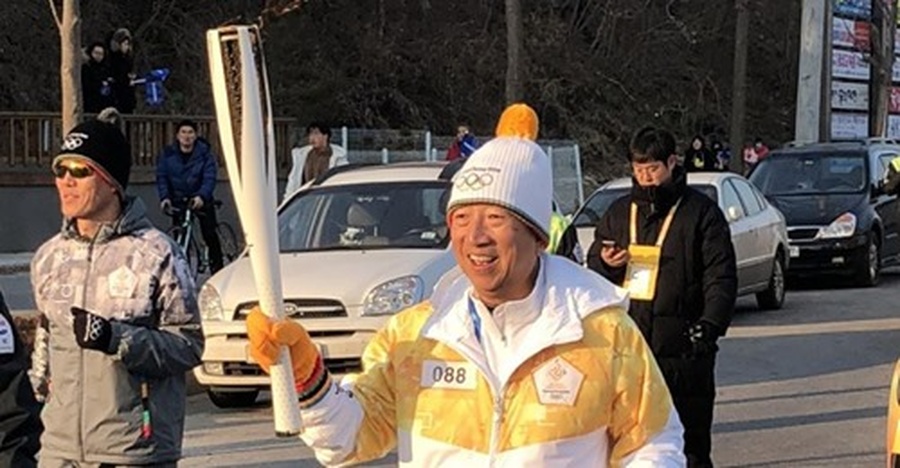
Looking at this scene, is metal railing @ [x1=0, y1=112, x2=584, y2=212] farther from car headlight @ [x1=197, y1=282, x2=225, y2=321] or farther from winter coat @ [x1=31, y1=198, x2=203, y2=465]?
winter coat @ [x1=31, y1=198, x2=203, y2=465]

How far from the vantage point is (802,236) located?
19.7m

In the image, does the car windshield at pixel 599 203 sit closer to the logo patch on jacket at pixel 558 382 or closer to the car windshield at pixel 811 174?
the car windshield at pixel 811 174

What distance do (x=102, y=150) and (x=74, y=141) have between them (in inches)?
3.8

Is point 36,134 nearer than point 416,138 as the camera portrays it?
Yes

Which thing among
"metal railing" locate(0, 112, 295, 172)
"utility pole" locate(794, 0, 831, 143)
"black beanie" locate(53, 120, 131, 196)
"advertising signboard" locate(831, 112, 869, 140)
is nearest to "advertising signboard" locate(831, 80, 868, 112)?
"advertising signboard" locate(831, 112, 869, 140)

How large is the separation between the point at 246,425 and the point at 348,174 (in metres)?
2.54

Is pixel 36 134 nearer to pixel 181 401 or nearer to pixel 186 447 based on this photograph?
pixel 186 447

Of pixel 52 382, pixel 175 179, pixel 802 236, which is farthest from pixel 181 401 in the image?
pixel 802 236

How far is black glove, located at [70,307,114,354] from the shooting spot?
470 cm

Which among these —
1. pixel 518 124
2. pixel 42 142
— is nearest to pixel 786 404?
pixel 518 124

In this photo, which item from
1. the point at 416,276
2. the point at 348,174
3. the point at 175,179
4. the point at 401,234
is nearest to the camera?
the point at 416,276

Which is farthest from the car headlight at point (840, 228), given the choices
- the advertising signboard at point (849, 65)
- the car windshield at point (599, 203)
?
the advertising signboard at point (849, 65)

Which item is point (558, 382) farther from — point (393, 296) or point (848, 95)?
point (848, 95)

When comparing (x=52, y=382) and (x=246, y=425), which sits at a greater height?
(x=52, y=382)
